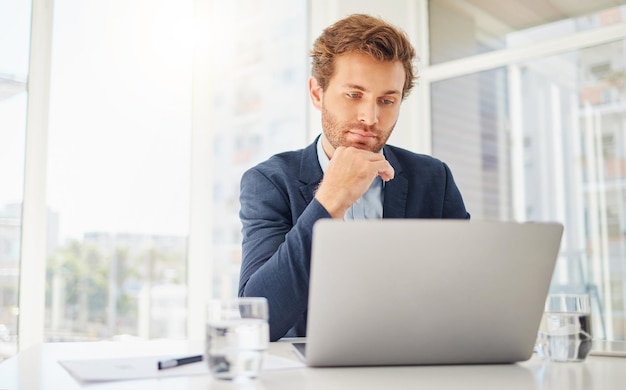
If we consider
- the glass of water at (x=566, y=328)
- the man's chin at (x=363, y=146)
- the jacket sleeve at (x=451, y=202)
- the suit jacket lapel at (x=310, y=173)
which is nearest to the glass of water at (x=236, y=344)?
the glass of water at (x=566, y=328)

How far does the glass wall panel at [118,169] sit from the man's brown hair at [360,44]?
5.99 ft

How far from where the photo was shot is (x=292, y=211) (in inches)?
69.4

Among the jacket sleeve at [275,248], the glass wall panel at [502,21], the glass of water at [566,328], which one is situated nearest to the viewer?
the glass of water at [566,328]

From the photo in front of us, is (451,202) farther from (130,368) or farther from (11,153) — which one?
(11,153)

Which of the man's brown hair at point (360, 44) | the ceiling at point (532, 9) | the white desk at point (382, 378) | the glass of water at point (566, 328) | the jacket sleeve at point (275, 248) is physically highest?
the ceiling at point (532, 9)

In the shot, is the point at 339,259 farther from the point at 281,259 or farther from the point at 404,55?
the point at 404,55

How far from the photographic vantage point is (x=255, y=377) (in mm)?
847

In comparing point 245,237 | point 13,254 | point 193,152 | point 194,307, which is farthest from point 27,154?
point 245,237

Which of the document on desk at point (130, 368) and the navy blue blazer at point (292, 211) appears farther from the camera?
the navy blue blazer at point (292, 211)

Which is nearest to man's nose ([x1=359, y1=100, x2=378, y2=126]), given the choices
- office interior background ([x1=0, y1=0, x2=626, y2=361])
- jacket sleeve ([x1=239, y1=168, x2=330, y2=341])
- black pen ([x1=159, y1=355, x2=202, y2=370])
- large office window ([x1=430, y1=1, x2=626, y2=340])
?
jacket sleeve ([x1=239, y1=168, x2=330, y2=341])

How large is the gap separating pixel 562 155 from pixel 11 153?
3048 mm

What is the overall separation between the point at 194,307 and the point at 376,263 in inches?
122

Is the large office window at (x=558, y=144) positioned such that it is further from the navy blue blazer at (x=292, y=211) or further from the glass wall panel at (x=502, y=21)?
the navy blue blazer at (x=292, y=211)

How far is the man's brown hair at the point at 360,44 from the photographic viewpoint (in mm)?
1860
